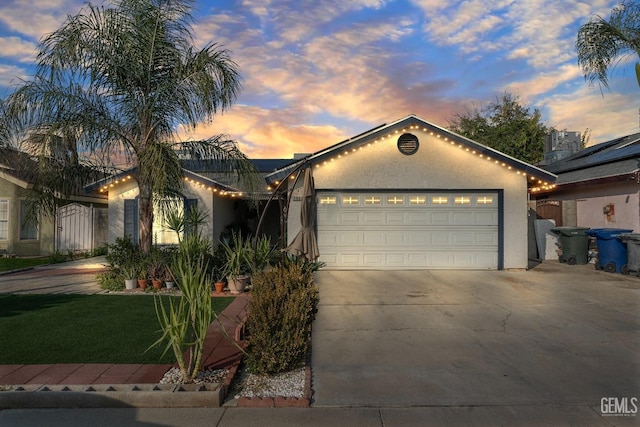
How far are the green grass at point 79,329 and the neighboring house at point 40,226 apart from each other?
31.8ft

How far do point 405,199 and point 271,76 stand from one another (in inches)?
235

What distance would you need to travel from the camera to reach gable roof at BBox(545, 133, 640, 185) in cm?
1294

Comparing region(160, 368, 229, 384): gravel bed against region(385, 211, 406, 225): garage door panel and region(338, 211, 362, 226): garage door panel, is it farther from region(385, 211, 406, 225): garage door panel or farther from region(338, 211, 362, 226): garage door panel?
region(385, 211, 406, 225): garage door panel

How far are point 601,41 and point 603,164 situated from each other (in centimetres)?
714

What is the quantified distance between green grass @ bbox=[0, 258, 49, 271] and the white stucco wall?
30.0 feet

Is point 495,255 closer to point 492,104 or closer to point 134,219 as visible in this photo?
point 134,219

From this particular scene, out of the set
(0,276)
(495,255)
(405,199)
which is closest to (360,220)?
(405,199)

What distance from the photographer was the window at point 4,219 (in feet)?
56.4

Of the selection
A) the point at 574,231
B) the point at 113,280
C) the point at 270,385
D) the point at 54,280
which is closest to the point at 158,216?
the point at 54,280

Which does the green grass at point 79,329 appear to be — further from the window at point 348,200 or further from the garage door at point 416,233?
the window at point 348,200

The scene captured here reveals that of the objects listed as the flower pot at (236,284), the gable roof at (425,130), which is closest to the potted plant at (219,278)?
the flower pot at (236,284)

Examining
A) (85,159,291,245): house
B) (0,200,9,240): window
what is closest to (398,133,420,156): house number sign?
(85,159,291,245): house

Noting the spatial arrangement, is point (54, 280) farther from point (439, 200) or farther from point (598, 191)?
point (598, 191)

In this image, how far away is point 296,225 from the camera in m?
12.8
